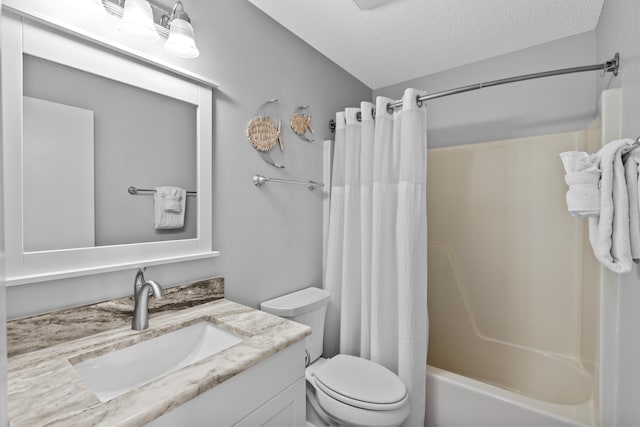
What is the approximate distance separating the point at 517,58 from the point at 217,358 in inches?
98.1

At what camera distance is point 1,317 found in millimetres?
346

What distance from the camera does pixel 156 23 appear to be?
122 centimetres

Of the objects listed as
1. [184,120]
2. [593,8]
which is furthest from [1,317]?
[593,8]

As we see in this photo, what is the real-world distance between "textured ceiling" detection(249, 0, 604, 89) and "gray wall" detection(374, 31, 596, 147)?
0.08 meters

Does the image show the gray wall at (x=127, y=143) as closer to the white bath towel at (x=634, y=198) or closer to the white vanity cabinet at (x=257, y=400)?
the white vanity cabinet at (x=257, y=400)

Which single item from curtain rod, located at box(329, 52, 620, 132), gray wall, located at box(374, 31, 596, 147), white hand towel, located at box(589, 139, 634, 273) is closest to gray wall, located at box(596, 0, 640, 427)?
curtain rod, located at box(329, 52, 620, 132)

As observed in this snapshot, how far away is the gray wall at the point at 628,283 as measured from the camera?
3.61ft

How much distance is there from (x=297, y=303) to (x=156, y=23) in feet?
4.67

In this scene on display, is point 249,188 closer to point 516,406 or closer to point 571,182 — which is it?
point 571,182

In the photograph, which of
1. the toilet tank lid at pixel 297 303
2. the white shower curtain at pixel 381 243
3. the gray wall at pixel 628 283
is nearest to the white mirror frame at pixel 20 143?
the toilet tank lid at pixel 297 303

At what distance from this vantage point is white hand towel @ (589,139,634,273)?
3.23 ft

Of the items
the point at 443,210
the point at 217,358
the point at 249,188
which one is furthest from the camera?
the point at 443,210

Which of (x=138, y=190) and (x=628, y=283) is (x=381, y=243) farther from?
(x=138, y=190)

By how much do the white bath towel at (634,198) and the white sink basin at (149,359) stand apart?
4.46ft
